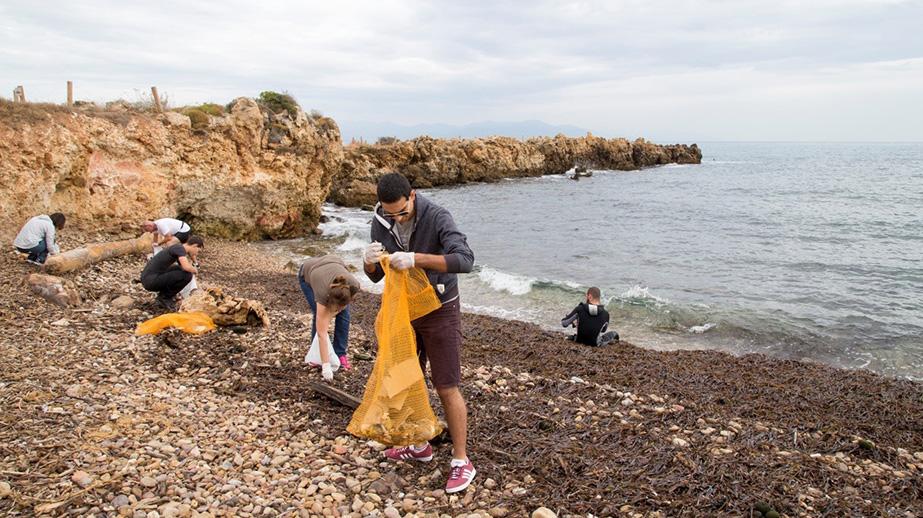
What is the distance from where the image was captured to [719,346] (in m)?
12.0

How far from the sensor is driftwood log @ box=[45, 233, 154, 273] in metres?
10.8

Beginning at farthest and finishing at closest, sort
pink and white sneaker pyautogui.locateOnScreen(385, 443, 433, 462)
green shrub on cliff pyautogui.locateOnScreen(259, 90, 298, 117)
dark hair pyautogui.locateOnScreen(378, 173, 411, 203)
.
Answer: green shrub on cliff pyautogui.locateOnScreen(259, 90, 298, 117)
pink and white sneaker pyautogui.locateOnScreen(385, 443, 433, 462)
dark hair pyautogui.locateOnScreen(378, 173, 411, 203)

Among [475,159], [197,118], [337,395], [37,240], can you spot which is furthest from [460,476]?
[475,159]

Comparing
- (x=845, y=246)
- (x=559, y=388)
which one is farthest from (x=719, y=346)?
(x=845, y=246)

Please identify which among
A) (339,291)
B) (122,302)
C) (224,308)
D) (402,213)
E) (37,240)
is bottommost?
(122,302)

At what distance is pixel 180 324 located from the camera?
7871 mm

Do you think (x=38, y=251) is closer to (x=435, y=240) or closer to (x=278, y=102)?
(x=435, y=240)

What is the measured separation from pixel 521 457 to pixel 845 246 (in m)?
23.2

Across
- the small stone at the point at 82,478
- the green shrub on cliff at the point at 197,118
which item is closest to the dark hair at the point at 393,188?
the small stone at the point at 82,478

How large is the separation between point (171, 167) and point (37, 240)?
846 centimetres

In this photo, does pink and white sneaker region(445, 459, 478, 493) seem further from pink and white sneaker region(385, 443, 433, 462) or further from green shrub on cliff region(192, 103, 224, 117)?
green shrub on cliff region(192, 103, 224, 117)

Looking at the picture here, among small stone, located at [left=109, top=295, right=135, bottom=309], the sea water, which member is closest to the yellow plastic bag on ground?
small stone, located at [left=109, top=295, right=135, bottom=309]

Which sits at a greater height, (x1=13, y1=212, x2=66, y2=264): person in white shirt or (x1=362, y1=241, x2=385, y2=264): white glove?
(x1=362, y1=241, x2=385, y2=264): white glove

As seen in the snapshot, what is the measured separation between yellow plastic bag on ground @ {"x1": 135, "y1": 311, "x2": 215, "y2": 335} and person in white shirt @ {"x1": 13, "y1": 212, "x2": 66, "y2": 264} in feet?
16.9
